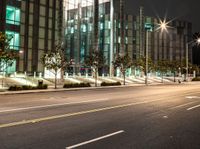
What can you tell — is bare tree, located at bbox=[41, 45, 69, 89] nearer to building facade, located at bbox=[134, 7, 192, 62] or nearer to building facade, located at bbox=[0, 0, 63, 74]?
building facade, located at bbox=[0, 0, 63, 74]

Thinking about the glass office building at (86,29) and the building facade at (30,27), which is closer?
the building facade at (30,27)

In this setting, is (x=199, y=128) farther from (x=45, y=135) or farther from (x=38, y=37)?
(x=38, y=37)

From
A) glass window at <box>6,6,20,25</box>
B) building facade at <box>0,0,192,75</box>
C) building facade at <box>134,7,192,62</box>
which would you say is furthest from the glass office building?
glass window at <box>6,6,20,25</box>

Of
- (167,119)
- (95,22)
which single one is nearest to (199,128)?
(167,119)

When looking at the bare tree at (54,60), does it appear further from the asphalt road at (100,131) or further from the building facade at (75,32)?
the asphalt road at (100,131)

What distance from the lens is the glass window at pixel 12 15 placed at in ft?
176

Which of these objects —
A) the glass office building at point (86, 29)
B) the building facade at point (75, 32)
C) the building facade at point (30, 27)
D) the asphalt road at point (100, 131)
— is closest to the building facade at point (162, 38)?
the building facade at point (75, 32)

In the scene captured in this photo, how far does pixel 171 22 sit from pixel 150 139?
111494mm

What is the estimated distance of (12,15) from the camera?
54.1 m

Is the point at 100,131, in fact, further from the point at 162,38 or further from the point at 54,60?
the point at 162,38

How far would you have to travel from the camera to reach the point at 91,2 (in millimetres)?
75312

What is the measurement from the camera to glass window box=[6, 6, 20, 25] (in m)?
53.5

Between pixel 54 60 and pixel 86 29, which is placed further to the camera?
pixel 86 29

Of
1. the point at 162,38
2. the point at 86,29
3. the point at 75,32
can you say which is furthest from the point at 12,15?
the point at 162,38
